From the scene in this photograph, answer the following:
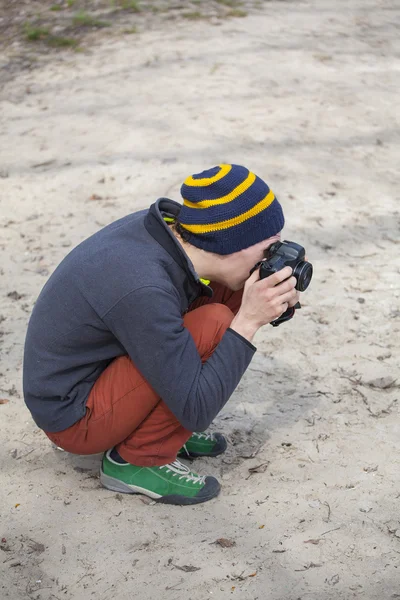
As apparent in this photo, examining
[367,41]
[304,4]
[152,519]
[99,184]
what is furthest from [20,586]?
[304,4]

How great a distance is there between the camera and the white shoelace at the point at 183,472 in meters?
2.42

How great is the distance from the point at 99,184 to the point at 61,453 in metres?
2.19

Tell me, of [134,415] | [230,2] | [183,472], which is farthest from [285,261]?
[230,2]

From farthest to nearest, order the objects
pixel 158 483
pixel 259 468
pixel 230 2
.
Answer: pixel 230 2, pixel 259 468, pixel 158 483

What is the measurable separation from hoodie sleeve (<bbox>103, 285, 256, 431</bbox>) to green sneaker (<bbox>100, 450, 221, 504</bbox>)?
11.1 inches

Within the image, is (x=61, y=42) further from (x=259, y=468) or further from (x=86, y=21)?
(x=259, y=468)

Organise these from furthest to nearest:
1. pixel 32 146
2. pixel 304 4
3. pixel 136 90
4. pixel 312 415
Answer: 1. pixel 304 4
2. pixel 136 90
3. pixel 32 146
4. pixel 312 415

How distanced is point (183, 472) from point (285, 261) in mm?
760

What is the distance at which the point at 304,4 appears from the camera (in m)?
6.89

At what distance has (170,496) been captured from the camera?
2.39 metres

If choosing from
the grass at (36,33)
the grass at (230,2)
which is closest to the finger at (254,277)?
the grass at (36,33)

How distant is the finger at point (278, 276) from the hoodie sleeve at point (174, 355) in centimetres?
18

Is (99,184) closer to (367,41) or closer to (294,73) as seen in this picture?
(294,73)

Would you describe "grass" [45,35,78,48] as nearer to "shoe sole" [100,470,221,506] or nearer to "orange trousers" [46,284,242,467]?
"orange trousers" [46,284,242,467]
